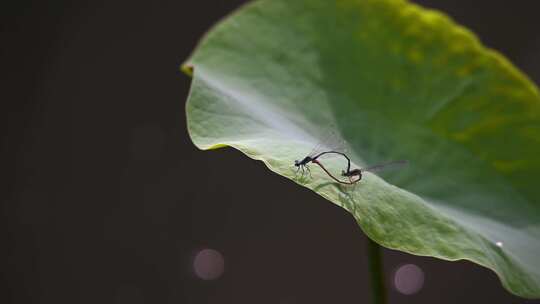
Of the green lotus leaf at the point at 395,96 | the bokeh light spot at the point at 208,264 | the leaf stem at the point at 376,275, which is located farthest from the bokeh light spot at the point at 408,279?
the leaf stem at the point at 376,275

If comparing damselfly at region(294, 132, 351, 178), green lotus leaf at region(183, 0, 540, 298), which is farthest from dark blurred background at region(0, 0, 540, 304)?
damselfly at region(294, 132, 351, 178)

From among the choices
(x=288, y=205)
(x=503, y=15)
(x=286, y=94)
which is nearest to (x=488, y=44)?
(x=503, y=15)

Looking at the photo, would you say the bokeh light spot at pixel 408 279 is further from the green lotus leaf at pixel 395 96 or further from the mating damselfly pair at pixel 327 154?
the mating damselfly pair at pixel 327 154

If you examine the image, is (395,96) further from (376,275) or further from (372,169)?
(376,275)

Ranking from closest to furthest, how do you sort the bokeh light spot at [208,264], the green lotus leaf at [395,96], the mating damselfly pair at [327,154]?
the mating damselfly pair at [327,154]
the green lotus leaf at [395,96]
the bokeh light spot at [208,264]

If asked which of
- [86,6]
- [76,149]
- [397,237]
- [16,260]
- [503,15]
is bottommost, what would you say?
[16,260]

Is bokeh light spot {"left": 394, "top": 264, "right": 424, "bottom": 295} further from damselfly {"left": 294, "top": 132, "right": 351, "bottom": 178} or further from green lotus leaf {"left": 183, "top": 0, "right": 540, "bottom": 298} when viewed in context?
damselfly {"left": 294, "top": 132, "right": 351, "bottom": 178}

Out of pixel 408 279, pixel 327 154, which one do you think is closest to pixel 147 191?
pixel 408 279

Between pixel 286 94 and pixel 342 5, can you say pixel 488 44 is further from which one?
pixel 286 94
